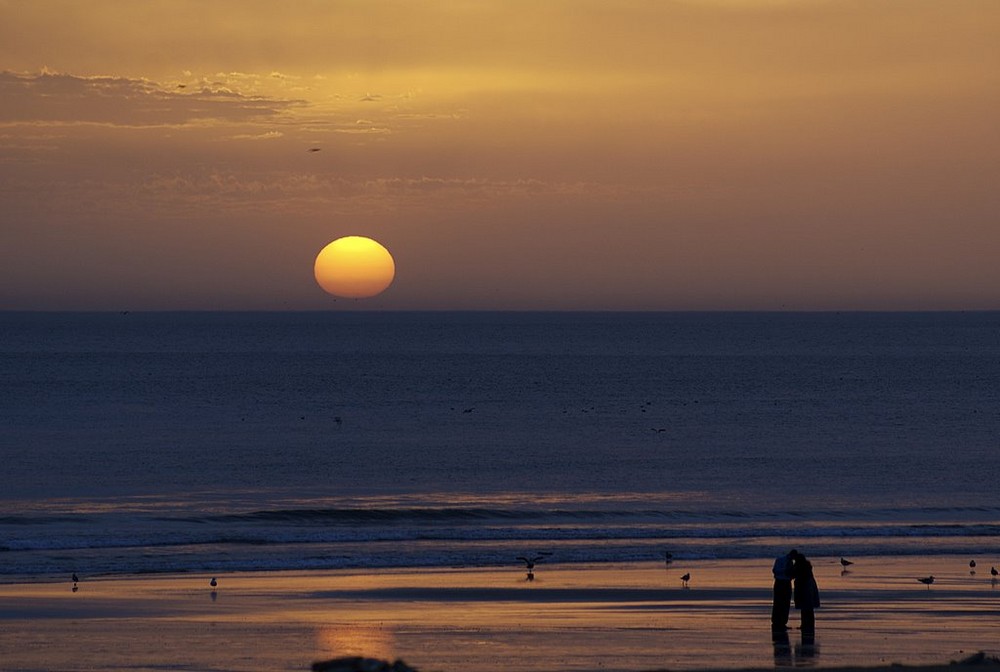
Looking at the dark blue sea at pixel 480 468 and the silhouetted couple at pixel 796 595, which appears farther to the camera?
the dark blue sea at pixel 480 468

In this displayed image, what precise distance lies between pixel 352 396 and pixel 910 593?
70936mm

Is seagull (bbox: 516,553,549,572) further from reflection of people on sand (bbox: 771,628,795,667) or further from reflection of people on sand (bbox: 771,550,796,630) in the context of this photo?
reflection of people on sand (bbox: 771,628,795,667)

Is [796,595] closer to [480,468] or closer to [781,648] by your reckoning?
[781,648]

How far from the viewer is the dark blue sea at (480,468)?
103ft

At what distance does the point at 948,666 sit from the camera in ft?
50.7

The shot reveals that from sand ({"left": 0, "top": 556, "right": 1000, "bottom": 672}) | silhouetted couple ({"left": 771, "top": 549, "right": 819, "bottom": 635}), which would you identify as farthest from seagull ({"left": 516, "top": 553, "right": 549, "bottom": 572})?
silhouetted couple ({"left": 771, "top": 549, "right": 819, "bottom": 635})

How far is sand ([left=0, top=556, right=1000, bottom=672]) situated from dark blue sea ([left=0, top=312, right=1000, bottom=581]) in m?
2.94

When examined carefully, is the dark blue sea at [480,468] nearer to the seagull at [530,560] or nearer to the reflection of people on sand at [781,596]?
the seagull at [530,560]

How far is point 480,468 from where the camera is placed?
49.7 m

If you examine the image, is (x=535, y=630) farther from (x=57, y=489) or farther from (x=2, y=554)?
(x=57, y=489)

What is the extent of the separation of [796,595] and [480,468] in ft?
100

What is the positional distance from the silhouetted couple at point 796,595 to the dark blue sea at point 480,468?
31.2 feet

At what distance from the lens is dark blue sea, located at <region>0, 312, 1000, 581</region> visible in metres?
31.2

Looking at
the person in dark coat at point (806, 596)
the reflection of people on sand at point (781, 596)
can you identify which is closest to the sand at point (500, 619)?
the person in dark coat at point (806, 596)
